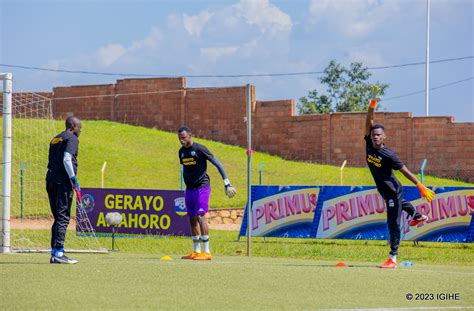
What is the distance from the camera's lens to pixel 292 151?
41500 mm

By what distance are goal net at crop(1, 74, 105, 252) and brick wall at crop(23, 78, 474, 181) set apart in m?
4.41

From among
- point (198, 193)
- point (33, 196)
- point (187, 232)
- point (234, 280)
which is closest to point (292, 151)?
point (33, 196)

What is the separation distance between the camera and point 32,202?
28.5m

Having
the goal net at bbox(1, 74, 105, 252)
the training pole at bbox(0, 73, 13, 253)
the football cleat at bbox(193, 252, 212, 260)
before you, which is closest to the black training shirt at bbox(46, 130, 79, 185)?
the football cleat at bbox(193, 252, 212, 260)

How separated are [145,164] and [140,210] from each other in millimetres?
15183

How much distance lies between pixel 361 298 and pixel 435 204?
405 inches

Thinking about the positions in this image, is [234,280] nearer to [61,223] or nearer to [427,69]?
[61,223]

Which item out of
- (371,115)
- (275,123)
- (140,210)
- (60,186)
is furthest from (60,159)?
(275,123)

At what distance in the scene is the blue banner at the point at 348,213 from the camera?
19281mm

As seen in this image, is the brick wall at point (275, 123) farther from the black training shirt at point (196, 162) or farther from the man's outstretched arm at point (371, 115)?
the man's outstretched arm at point (371, 115)

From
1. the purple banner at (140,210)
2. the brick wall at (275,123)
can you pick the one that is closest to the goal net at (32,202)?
the purple banner at (140,210)

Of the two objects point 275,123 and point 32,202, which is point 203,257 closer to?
point 32,202

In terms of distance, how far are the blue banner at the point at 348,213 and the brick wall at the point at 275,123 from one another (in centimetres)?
1805

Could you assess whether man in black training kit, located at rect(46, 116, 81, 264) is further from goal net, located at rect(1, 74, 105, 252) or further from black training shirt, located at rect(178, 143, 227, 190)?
goal net, located at rect(1, 74, 105, 252)
